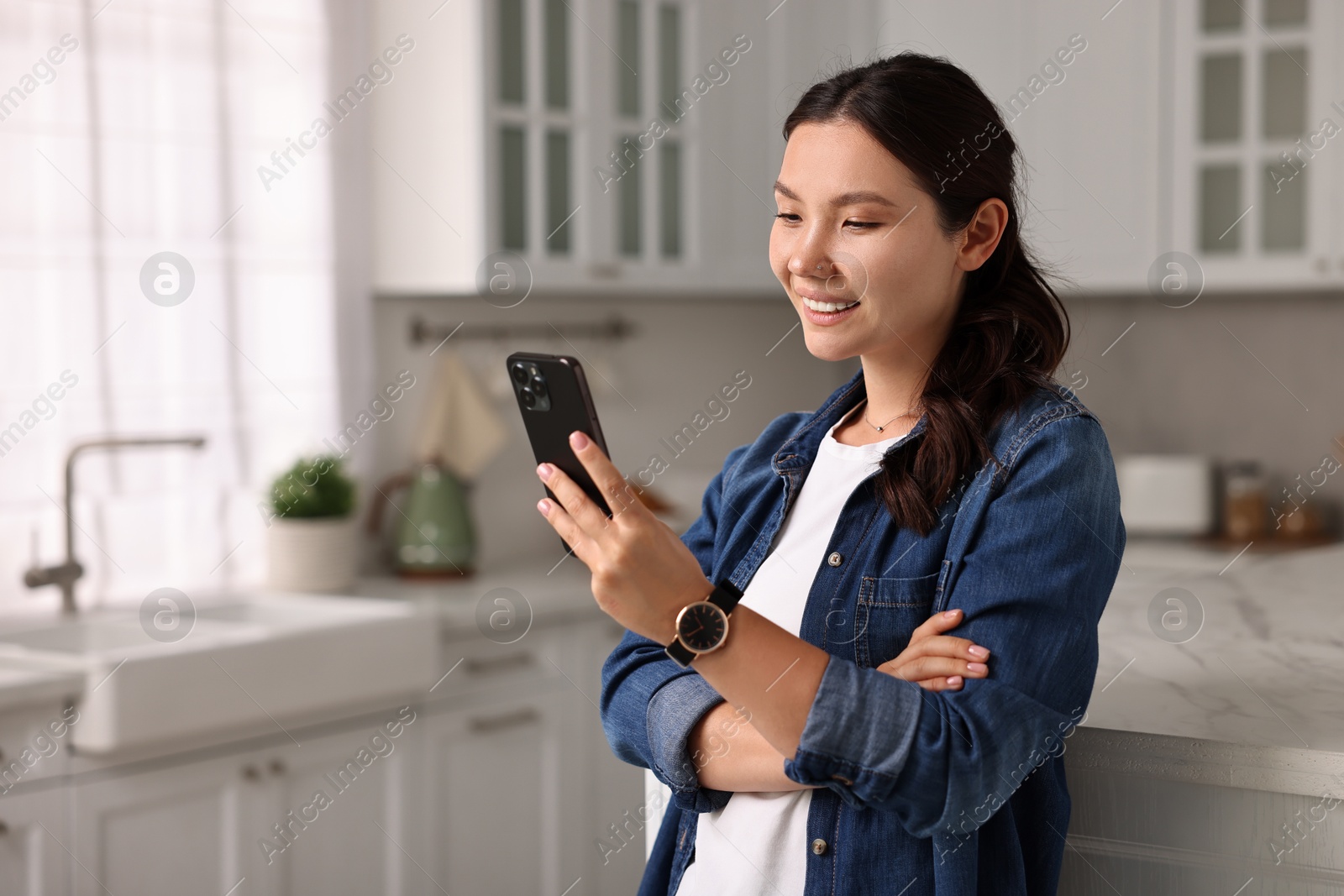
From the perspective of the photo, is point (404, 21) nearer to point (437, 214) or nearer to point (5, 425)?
point (437, 214)

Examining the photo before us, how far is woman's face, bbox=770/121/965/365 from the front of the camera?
992mm

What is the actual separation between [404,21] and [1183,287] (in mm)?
2003

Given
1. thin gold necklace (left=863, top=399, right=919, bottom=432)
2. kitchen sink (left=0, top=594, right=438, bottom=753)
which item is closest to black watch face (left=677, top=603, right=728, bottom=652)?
thin gold necklace (left=863, top=399, right=919, bottom=432)

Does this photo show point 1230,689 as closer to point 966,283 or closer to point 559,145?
point 966,283

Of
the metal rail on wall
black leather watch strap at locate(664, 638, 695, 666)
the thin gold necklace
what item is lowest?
black leather watch strap at locate(664, 638, 695, 666)

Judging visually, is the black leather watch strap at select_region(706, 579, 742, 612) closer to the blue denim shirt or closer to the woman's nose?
the blue denim shirt

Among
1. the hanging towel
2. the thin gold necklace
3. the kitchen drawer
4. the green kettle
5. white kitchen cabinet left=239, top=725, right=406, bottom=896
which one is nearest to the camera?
the thin gold necklace

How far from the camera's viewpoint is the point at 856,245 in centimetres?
100

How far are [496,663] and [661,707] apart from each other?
Result: 1652 millimetres

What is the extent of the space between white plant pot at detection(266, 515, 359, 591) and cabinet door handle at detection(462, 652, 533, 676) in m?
0.37

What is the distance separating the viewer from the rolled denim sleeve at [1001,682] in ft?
2.81

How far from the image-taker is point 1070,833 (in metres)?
1.08

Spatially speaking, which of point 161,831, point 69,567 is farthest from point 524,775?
point 69,567

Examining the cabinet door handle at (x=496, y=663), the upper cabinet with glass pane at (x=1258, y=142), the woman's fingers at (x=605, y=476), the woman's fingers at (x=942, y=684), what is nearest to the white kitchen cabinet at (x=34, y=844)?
the cabinet door handle at (x=496, y=663)
